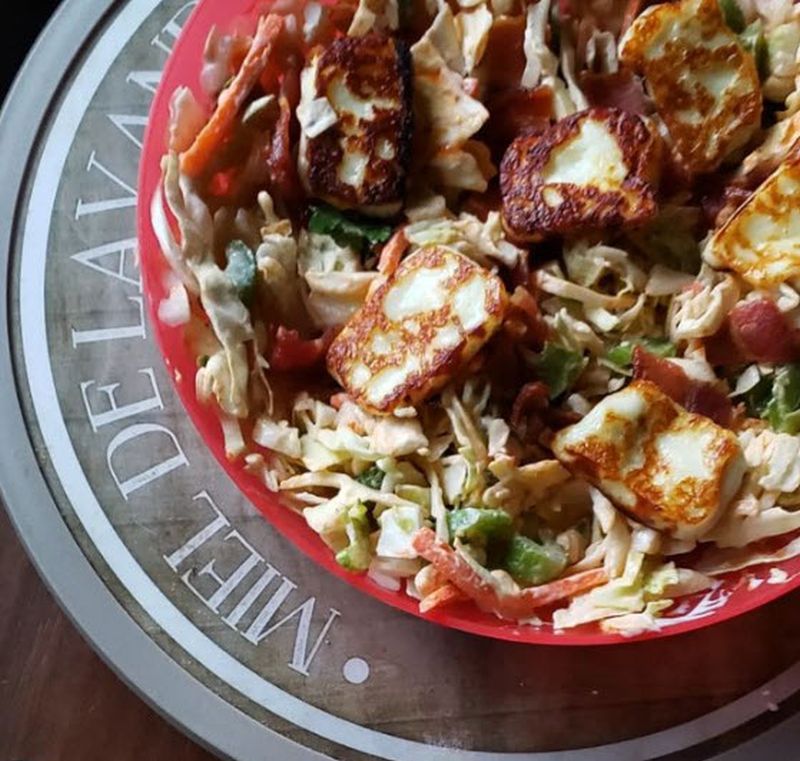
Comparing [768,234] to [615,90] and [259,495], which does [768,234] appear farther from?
[259,495]

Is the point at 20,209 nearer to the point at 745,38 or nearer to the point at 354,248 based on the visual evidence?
the point at 354,248

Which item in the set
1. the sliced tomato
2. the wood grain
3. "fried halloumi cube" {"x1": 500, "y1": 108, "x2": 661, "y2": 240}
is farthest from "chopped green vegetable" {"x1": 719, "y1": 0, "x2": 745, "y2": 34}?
the wood grain

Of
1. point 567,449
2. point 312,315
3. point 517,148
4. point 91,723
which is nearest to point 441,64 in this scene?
point 517,148

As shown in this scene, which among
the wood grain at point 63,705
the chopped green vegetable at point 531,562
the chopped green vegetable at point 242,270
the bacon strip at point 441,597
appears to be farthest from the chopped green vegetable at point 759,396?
the wood grain at point 63,705

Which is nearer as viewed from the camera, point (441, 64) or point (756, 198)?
point (756, 198)

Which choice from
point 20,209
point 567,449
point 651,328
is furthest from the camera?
point 20,209

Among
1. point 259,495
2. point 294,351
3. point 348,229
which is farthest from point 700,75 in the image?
→ point 259,495

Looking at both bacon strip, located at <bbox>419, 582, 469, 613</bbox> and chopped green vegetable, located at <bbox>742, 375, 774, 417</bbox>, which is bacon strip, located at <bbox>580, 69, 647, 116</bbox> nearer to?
chopped green vegetable, located at <bbox>742, 375, 774, 417</bbox>
